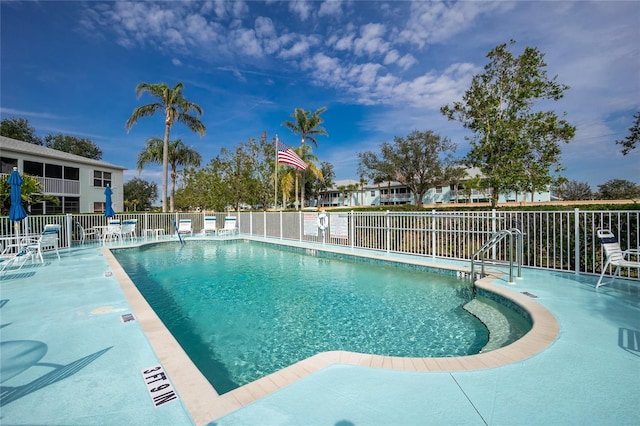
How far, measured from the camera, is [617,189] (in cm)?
5419

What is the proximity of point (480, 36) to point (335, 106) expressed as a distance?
17.6m

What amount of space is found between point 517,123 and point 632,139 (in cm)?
751

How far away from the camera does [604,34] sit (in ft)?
27.9

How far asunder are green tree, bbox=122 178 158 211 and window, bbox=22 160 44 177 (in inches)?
1383

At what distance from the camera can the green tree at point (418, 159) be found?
113 feet

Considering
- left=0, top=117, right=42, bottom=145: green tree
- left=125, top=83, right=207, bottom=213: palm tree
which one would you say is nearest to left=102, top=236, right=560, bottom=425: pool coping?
left=125, top=83, right=207, bottom=213: palm tree

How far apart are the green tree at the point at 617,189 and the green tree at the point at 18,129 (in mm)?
85054

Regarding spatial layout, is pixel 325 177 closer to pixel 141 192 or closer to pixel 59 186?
pixel 141 192

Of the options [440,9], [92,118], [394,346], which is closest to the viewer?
[394,346]

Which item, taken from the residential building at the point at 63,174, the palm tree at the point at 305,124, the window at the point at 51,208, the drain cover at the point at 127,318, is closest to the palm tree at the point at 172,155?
the residential building at the point at 63,174

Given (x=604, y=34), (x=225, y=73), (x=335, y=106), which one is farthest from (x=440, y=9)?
(x=335, y=106)

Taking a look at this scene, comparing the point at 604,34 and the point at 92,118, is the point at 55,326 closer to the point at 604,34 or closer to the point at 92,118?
the point at 604,34

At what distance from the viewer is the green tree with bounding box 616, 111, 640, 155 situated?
14031mm

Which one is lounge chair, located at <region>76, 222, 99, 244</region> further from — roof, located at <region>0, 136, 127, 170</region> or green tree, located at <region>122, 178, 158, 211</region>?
green tree, located at <region>122, 178, 158, 211</region>
